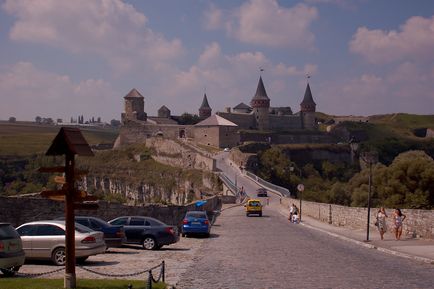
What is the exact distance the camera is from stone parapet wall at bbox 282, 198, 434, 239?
22125 mm

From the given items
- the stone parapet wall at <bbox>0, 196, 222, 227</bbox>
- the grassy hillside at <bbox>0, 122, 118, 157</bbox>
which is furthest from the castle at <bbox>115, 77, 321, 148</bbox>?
the stone parapet wall at <bbox>0, 196, 222, 227</bbox>

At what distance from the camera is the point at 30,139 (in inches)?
5492

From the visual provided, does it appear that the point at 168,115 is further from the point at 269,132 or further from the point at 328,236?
the point at 328,236

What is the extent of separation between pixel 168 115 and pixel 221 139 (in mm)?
37152

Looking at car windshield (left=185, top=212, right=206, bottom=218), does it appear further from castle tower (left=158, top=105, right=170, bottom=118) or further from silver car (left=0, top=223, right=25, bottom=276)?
castle tower (left=158, top=105, right=170, bottom=118)

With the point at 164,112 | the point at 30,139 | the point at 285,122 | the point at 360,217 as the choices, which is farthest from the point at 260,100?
the point at 360,217

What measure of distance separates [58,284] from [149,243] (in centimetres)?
989

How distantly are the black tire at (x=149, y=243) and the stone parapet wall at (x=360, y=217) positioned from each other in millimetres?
9943

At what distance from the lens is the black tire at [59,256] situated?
16.4 meters

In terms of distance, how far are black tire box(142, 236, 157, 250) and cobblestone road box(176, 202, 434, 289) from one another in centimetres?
168

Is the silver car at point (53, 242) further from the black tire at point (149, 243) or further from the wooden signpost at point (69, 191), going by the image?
the black tire at point (149, 243)

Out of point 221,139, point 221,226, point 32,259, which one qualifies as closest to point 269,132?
point 221,139

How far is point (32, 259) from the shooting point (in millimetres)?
16719

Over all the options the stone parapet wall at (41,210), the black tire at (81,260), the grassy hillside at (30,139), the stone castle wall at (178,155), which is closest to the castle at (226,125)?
the stone castle wall at (178,155)
